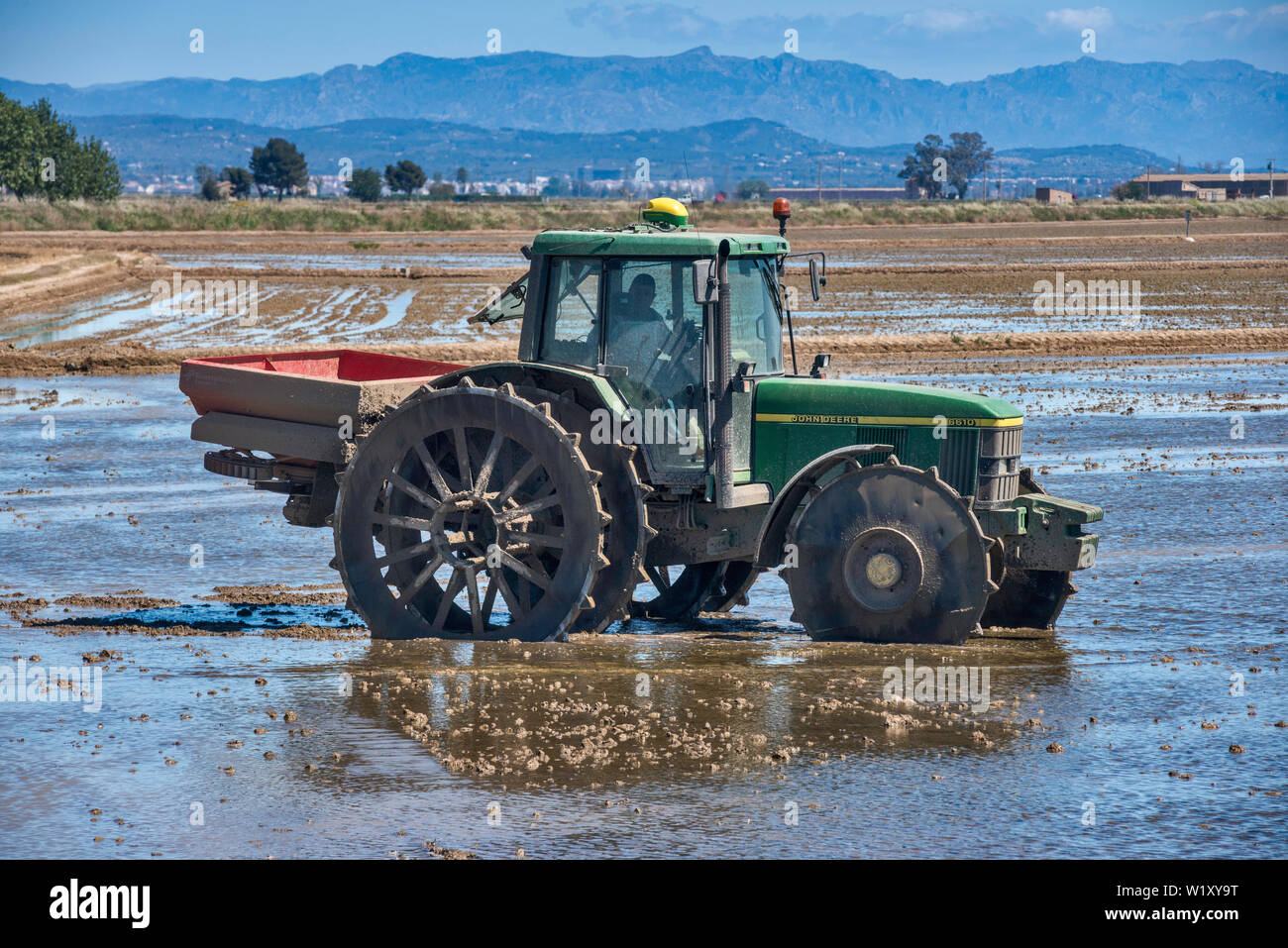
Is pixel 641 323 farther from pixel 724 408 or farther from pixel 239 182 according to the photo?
pixel 239 182

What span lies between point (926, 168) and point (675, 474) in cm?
17540

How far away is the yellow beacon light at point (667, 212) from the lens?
29.6 ft

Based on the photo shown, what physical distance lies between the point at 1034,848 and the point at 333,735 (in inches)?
129

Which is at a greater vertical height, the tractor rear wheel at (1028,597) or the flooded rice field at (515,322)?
the flooded rice field at (515,322)

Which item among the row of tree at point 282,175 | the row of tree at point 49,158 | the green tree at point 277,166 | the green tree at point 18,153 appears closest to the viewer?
the green tree at point 18,153

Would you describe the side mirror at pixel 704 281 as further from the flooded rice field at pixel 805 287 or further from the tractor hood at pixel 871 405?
the flooded rice field at pixel 805 287

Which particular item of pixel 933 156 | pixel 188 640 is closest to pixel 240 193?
pixel 933 156

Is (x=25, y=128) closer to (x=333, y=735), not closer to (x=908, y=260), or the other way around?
(x=908, y=260)

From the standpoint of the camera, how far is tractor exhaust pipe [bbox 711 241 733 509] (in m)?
8.48

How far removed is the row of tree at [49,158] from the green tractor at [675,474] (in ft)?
266

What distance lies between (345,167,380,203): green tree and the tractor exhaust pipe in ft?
377

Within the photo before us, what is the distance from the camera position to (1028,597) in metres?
9.30

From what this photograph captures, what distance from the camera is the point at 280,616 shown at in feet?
33.0

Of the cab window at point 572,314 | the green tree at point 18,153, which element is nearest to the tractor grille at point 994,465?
the cab window at point 572,314
